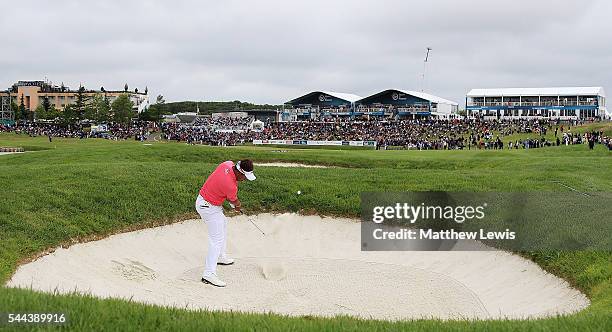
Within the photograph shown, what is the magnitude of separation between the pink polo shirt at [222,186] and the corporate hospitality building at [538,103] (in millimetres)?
104522

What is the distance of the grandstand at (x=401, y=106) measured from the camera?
111812mm

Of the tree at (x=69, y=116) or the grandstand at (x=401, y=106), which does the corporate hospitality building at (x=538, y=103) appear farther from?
the tree at (x=69, y=116)

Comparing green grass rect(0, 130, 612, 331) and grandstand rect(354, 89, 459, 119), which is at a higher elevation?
grandstand rect(354, 89, 459, 119)

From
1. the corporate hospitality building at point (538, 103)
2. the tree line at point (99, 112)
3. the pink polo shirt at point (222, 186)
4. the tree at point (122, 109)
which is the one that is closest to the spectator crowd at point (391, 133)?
the tree at point (122, 109)

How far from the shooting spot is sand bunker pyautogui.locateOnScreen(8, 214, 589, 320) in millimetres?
11828

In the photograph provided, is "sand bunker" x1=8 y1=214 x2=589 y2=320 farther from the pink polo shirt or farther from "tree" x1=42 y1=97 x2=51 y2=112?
"tree" x1=42 y1=97 x2=51 y2=112

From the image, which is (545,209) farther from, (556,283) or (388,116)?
(388,116)

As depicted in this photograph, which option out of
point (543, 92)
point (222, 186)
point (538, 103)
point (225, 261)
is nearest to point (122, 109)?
point (538, 103)

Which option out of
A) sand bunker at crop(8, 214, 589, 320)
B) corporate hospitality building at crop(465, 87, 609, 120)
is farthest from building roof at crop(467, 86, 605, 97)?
sand bunker at crop(8, 214, 589, 320)

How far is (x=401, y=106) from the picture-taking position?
11431cm

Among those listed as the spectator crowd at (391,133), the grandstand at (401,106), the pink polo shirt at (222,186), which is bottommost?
the pink polo shirt at (222,186)

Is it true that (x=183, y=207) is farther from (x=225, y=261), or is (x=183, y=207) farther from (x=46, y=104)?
(x=46, y=104)

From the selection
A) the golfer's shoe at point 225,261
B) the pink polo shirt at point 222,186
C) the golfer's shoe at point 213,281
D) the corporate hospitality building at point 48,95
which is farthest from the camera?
the corporate hospitality building at point 48,95

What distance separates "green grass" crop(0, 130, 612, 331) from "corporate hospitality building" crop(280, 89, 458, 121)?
81164 millimetres
